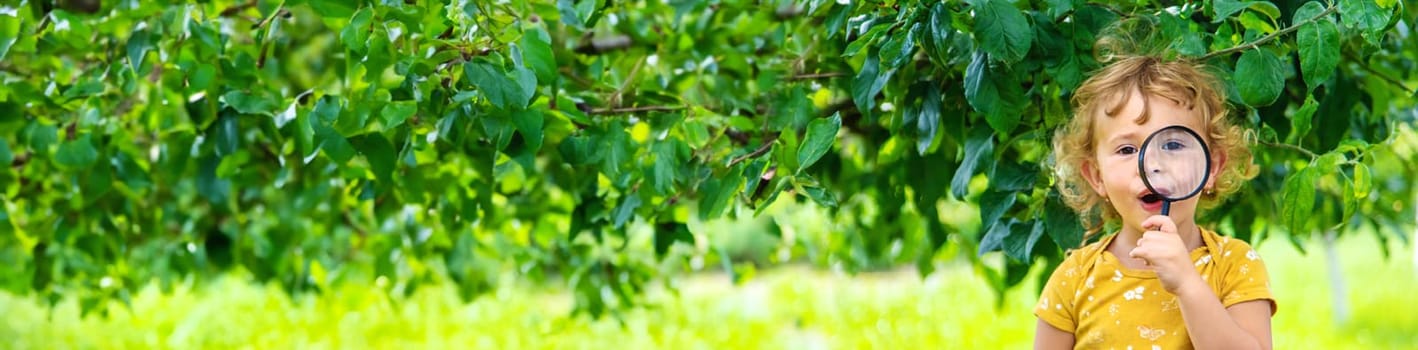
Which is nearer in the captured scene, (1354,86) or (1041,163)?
(1041,163)

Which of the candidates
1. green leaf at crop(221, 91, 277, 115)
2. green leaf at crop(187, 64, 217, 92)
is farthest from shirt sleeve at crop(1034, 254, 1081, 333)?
green leaf at crop(187, 64, 217, 92)

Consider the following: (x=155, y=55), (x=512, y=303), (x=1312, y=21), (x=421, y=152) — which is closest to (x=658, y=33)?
(x=421, y=152)

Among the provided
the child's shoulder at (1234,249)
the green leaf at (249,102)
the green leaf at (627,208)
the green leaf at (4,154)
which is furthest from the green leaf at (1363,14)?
the green leaf at (4,154)

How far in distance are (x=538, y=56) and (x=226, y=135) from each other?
0.90 metres

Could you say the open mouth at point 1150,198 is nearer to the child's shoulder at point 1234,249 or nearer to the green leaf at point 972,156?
the child's shoulder at point 1234,249

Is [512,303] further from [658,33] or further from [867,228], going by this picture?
[658,33]

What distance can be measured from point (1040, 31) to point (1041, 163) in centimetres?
26

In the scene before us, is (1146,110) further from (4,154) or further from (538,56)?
(4,154)

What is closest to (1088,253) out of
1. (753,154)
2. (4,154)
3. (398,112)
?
(753,154)

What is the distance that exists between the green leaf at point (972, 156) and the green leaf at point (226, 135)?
1.26 m

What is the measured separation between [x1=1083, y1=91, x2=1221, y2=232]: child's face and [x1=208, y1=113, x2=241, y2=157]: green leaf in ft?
5.12

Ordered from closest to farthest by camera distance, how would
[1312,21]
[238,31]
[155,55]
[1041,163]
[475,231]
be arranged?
[1312,21], [1041,163], [155,55], [238,31], [475,231]

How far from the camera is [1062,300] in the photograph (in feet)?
5.19

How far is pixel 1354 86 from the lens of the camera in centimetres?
228
